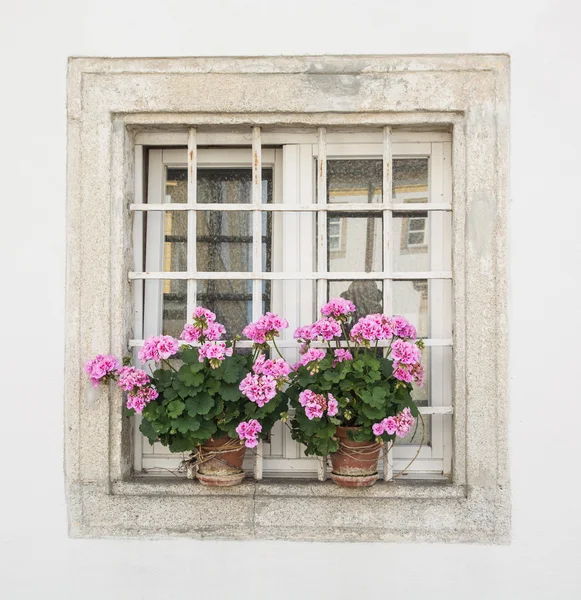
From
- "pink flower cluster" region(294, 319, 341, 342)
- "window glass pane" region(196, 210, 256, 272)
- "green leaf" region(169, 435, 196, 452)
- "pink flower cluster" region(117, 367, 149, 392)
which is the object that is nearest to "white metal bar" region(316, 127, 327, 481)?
"pink flower cluster" region(294, 319, 341, 342)

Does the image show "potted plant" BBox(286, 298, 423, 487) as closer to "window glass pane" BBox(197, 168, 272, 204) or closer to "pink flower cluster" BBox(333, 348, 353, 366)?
"pink flower cluster" BBox(333, 348, 353, 366)

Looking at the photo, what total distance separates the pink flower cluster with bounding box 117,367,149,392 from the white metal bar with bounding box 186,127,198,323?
14.5 inches

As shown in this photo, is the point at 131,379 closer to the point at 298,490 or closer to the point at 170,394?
the point at 170,394

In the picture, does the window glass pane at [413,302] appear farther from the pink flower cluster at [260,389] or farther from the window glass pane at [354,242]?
the pink flower cluster at [260,389]

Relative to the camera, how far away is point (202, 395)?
2.74 metres

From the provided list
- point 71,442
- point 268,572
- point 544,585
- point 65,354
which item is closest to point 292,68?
point 65,354

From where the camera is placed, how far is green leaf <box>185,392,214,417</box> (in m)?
2.71

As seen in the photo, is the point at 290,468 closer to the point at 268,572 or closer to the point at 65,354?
the point at 268,572

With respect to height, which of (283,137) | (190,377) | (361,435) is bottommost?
(361,435)

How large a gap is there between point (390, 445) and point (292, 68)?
5.24 ft

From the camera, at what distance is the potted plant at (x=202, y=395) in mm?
2709

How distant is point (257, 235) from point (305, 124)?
502 mm

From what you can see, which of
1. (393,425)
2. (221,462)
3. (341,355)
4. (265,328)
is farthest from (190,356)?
(393,425)

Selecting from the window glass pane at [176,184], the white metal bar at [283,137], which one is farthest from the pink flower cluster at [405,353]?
the window glass pane at [176,184]
